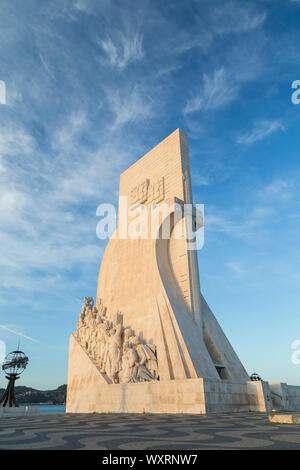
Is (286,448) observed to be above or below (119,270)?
below

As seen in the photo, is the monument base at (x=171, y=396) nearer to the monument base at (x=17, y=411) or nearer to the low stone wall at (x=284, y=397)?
the low stone wall at (x=284, y=397)

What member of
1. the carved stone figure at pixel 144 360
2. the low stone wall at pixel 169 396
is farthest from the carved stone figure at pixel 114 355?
the carved stone figure at pixel 144 360

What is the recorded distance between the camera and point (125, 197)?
49.0ft

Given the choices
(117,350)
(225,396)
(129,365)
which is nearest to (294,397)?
(225,396)

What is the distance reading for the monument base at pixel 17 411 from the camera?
8351mm

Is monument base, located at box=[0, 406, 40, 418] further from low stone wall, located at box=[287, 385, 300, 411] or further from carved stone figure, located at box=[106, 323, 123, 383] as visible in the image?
low stone wall, located at box=[287, 385, 300, 411]

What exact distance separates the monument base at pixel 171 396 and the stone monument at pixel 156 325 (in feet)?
0.07

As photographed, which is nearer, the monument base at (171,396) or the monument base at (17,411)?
the monument base at (171,396)

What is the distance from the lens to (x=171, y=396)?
24.9 ft

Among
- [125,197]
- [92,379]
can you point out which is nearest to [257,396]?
[92,379]

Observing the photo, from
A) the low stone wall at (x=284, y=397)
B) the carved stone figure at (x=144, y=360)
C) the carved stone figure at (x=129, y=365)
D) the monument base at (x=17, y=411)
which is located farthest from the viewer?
the low stone wall at (x=284, y=397)

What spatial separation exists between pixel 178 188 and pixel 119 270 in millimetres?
4060

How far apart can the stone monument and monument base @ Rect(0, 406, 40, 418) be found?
1771mm
